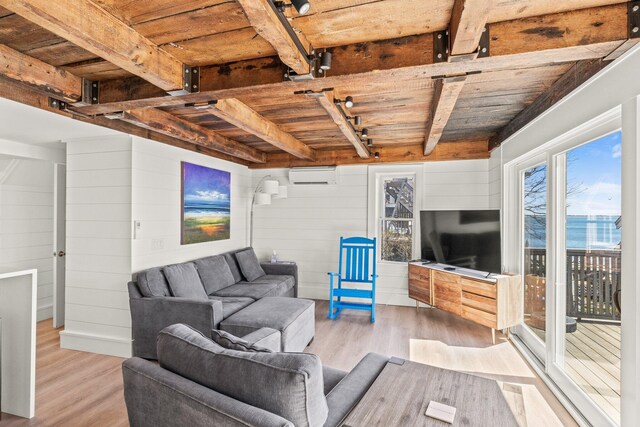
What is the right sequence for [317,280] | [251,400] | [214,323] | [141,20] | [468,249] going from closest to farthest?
[251,400]
[141,20]
[214,323]
[468,249]
[317,280]

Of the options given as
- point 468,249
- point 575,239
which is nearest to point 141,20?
point 575,239

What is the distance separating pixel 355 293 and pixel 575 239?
2618 millimetres

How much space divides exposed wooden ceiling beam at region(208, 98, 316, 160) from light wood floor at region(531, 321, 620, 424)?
10.4 ft

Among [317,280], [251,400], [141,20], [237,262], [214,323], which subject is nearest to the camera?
[251,400]

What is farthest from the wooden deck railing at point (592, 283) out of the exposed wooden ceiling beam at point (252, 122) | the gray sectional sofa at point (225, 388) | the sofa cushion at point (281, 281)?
the sofa cushion at point (281, 281)

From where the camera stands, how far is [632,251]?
1.71 m

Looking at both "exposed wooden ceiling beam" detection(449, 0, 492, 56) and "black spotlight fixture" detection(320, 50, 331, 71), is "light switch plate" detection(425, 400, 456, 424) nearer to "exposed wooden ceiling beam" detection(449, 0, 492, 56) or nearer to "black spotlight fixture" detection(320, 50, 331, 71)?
"exposed wooden ceiling beam" detection(449, 0, 492, 56)

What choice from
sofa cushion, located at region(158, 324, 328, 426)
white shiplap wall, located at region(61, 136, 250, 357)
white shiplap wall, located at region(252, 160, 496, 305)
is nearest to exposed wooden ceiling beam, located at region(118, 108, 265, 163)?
white shiplap wall, located at region(61, 136, 250, 357)

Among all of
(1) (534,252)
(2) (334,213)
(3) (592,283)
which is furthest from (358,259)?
(3) (592,283)

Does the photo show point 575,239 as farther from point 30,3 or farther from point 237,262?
point 237,262

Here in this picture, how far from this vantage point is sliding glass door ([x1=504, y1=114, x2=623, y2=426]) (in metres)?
2.13

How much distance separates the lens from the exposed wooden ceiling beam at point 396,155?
4.77 m

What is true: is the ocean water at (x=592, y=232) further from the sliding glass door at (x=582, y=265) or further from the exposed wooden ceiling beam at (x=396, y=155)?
the exposed wooden ceiling beam at (x=396, y=155)

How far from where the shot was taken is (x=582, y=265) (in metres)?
2.48
